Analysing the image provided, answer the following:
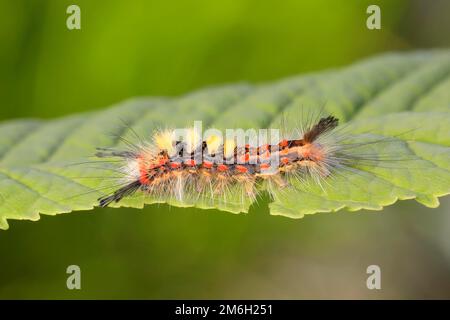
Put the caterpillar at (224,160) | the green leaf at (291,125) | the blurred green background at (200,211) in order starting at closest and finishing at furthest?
the green leaf at (291,125) < the caterpillar at (224,160) < the blurred green background at (200,211)

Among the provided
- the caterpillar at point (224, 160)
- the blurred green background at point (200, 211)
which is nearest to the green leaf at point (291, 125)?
the caterpillar at point (224, 160)

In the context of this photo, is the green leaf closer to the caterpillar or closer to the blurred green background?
the caterpillar

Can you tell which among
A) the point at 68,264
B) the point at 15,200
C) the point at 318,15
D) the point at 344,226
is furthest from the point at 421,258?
the point at 15,200

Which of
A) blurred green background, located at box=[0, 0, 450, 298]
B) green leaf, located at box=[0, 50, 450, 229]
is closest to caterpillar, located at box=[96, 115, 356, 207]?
green leaf, located at box=[0, 50, 450, 229]

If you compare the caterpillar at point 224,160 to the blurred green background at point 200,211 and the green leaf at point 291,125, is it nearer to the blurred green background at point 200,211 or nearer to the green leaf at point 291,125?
the green leaf at point 291,125

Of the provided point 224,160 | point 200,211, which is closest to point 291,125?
point 224,160

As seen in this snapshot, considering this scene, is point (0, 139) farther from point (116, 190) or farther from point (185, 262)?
point (185, 262)
